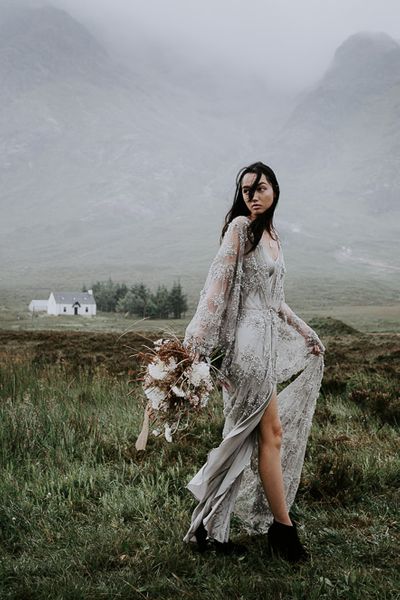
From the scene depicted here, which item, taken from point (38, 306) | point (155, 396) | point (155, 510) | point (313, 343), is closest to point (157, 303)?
point (38, 306)

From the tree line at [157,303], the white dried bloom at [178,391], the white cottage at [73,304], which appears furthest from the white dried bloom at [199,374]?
the white cottage at [73,304]

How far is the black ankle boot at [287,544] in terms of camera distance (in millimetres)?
3863

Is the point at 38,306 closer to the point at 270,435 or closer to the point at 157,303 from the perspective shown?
the point at 157,303

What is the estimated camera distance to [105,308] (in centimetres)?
10738

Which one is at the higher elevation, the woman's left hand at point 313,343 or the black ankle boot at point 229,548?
the woman's left hand at point 313,343

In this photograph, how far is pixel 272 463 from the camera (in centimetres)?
394

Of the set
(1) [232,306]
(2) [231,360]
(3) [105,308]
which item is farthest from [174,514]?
(3) [105,308]

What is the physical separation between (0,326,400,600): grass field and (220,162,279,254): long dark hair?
1.37 m

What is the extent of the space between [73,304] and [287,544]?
100300mm

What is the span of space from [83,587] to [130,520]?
3.71 ft

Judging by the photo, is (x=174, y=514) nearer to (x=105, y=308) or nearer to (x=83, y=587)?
(x=83, y=587)

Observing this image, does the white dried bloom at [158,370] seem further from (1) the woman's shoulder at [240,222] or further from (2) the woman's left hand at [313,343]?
(2) the woman's left hand at [313,343]

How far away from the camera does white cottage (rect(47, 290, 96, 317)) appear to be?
330 feet

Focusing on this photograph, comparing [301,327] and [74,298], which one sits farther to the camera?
[74,298]
